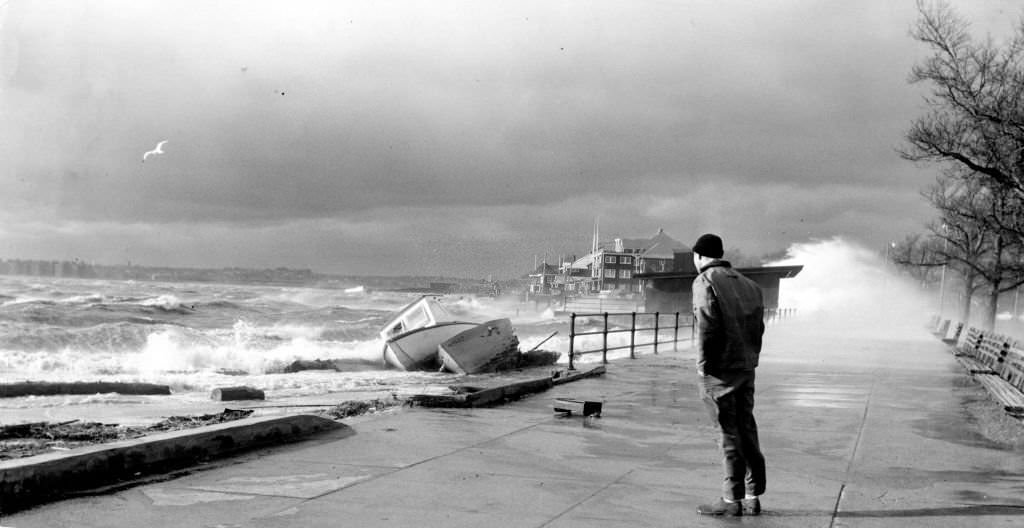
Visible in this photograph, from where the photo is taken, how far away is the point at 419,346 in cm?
2208

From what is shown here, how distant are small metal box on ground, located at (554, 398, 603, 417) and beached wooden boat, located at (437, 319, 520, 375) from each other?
8582 millimetres

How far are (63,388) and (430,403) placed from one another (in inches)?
320

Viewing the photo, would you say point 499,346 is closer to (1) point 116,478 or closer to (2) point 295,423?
(2) point 295,423

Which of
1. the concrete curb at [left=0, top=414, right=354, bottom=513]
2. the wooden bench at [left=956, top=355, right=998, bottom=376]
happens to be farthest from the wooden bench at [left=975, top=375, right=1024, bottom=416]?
the concrete curb at [left=0, top=414, right=354, bottom=513]

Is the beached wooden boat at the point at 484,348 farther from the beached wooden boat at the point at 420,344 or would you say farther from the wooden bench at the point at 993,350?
the wooden bench at the point at 993,350

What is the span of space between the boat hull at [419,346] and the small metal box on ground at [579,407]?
11997mm

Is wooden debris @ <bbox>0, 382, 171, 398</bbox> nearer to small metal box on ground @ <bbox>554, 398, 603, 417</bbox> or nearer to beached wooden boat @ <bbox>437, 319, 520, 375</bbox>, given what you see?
beached wooden boat @ <bbox>437, 319, 520, 375</bbox>

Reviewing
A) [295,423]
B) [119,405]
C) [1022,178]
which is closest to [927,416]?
[295,423]

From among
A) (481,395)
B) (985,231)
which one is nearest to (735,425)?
(481,395)

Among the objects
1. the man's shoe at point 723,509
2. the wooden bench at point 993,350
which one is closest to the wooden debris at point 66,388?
the man's shoe at point 723,509

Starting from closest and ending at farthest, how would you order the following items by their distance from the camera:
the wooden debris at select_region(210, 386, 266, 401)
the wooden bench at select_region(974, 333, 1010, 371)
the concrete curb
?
the concrete curb
the wooden debris at select_region(210, 386, 266, 401)
the wooden bench at select_region(974, 333, 1010, 371)

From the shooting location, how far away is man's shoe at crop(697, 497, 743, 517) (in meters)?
5.46

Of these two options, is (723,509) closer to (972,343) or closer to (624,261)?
(972,343)

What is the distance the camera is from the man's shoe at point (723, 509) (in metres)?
5.46
